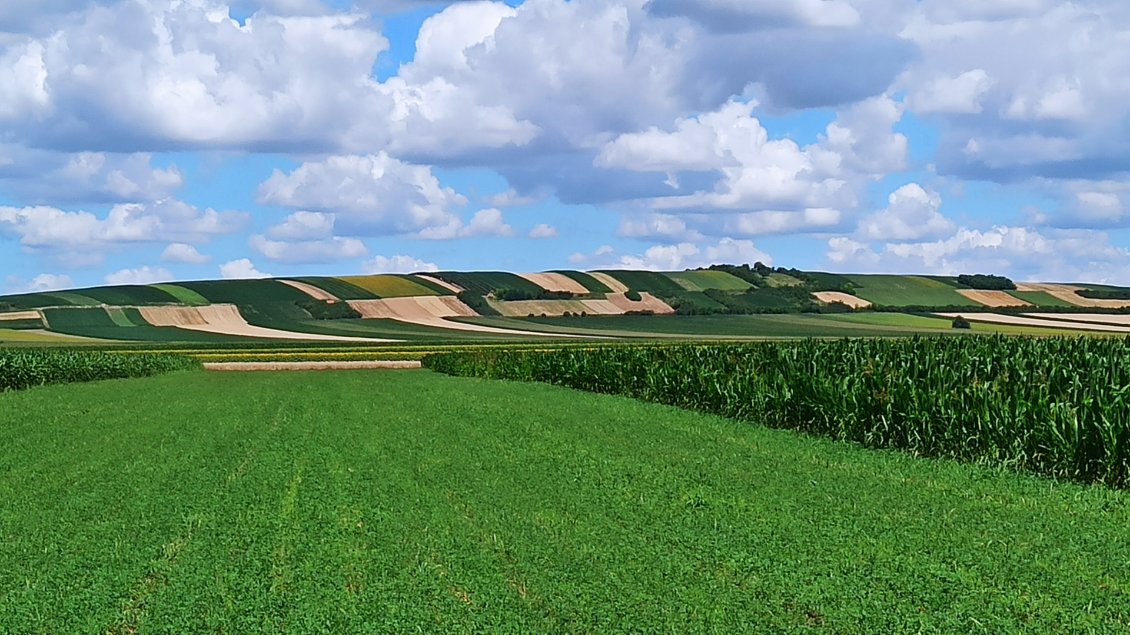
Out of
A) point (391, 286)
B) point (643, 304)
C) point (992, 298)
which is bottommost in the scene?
point (643, 304)

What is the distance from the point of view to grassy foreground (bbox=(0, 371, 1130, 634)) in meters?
9.88

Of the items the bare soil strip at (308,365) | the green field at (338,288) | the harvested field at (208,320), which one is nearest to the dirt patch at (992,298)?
the green field at (338,288)

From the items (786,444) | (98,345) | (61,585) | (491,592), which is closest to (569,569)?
(491,592)

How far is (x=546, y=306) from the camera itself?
115812 mm

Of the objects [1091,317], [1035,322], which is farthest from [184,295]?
[1091,317]

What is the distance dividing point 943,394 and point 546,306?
9436cm

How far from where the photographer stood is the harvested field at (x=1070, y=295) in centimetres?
11694

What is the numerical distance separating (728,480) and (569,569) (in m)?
6.36

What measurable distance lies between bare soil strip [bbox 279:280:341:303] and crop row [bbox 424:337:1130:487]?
82748mm

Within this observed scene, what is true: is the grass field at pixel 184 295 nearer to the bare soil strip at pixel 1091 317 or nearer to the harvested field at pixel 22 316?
the harvested field at pixel 22 316

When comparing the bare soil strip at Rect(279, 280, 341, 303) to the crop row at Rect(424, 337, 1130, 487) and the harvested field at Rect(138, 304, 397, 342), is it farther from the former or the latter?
the crop row at Rect(424, 337, 1130, 487)

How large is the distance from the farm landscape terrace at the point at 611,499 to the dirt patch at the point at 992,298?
85451 mm

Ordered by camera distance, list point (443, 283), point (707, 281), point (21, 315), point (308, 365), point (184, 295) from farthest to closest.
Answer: point (707, 281)
point (443, 283)
point (184, 295)
point (21, 315)
point (308, 365)

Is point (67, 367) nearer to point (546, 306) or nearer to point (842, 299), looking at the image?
point (546, 306)
